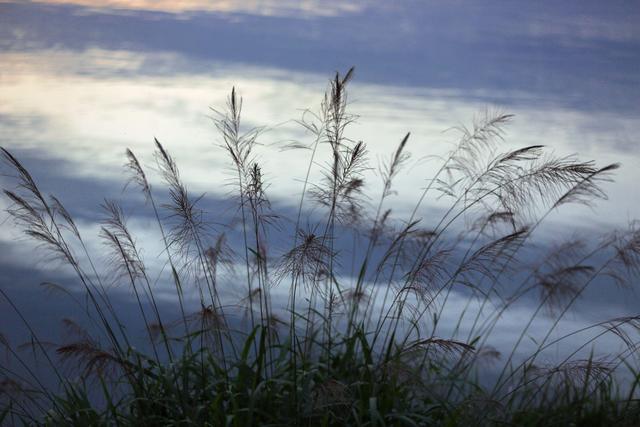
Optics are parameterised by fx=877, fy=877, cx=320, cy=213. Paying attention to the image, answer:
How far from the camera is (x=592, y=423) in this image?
3291mm

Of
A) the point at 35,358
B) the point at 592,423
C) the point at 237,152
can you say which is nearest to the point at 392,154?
the point at 237,152

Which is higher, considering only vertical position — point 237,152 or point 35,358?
point 237,152

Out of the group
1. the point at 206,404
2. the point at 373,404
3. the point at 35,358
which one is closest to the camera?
the point at 373,404

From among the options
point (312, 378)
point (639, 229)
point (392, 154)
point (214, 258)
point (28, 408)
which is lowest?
point (28, 408)

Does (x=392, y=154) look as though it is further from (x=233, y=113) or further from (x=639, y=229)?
(x=639, y=229)

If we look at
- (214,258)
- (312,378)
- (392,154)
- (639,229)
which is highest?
(392,154)

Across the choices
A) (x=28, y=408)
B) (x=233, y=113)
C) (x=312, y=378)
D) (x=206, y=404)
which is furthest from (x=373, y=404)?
(x=28, y=408)

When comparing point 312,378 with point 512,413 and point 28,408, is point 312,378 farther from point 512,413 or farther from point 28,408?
point 28,408

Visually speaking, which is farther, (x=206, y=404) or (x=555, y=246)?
(x=555, y=246)

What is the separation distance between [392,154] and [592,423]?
1258 mm

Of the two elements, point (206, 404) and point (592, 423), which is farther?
point (592, 423)

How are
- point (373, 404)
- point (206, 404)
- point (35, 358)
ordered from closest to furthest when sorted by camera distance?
point (373, 404) < point (206, 404) < point (35, 358)

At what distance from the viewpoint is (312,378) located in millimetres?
3135

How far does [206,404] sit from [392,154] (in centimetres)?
113
